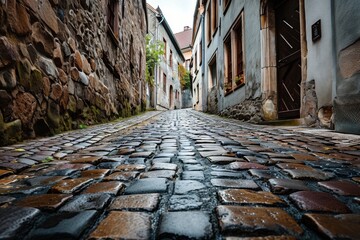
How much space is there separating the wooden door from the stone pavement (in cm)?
271

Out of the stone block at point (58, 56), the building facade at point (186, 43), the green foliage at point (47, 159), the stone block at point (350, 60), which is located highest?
the building facade at point (186, 43)

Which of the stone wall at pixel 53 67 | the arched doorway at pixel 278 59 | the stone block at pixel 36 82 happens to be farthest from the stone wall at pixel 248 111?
the stone block at pixel 36 82

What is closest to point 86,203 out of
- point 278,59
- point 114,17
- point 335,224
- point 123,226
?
point 123,226

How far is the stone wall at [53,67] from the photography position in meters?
2.15

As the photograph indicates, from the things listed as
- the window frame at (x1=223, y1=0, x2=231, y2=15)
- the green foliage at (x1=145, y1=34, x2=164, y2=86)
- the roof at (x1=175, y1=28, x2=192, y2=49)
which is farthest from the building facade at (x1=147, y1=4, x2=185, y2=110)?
the roof at (x1=175, y1=28, x2=192, y2=49)

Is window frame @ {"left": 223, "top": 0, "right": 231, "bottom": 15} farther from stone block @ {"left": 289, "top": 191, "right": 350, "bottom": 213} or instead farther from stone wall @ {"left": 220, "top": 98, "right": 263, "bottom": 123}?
stone block @ {"left": 289, "top": 191, "right": 350, "bottom": 213}

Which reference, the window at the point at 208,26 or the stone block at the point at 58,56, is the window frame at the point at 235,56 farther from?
the stone block at the point at 58,56

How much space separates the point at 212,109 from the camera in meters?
10.5

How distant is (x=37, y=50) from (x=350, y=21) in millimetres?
3444

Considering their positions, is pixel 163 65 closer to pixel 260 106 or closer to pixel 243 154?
pixel 260 106

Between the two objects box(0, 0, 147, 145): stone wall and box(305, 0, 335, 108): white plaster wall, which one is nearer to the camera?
box(0, 0, 147, 145): stone wall

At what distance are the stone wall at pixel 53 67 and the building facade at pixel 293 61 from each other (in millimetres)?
3340

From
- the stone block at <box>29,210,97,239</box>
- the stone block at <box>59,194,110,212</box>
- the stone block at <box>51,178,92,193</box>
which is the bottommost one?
the stone block at <box>29,210,97,239</box>

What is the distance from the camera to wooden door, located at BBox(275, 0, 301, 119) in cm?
425
